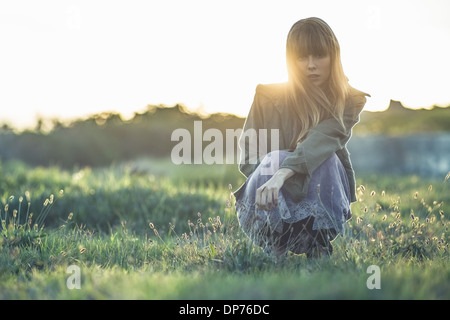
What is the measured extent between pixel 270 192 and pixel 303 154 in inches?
14.2

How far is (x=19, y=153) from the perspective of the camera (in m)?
16.2

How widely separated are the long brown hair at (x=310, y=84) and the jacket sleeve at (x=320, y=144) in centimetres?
7

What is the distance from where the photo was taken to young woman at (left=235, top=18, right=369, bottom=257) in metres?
3.25

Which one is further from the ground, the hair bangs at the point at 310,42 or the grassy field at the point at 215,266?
the hair bangs at the point at 310,42

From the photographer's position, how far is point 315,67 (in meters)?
3.33

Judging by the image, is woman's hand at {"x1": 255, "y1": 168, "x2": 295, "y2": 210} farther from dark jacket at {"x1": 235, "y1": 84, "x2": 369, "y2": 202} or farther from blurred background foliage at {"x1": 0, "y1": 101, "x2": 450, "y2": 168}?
blurred background foliage at {"x1": 0, "y1": 101, "x2": 450, "y2": 168}

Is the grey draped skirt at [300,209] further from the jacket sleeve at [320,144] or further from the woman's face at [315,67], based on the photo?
the woman's face at [315,67]

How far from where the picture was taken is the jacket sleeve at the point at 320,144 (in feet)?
10.5

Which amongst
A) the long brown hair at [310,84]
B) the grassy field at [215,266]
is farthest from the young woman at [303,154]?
the grassy field at [215,266]

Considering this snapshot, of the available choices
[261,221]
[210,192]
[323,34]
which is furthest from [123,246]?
[210,192]

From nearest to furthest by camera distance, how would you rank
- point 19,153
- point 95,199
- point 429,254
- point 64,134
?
point 429,254, point 95,199, point 19,153, point 64,134

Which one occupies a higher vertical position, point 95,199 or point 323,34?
point 323,34
